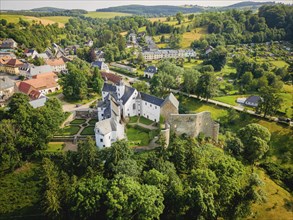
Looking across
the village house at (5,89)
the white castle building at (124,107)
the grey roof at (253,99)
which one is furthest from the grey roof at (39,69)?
the grey roof at (253,99)

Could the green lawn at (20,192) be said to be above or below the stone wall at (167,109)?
below

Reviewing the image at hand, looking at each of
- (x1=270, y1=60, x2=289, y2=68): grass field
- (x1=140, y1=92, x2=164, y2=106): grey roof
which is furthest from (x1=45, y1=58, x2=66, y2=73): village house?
(x1=270, y1=60, x2=289, y2=68): grass field

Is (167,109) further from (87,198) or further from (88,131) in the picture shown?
(87,198)

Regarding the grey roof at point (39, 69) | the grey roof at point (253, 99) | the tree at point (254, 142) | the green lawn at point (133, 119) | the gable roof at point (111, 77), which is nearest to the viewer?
the tree at point (254, 142)

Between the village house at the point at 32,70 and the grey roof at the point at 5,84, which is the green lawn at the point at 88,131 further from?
the village house at the point at 32,70

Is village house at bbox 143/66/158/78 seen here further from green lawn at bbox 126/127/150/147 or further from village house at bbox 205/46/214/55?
village house at bbox 205/46/214/55

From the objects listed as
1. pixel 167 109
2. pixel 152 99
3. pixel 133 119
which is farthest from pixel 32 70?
pixel 167 109

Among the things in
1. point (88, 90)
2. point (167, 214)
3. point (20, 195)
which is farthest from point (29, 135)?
point (88, 90)
